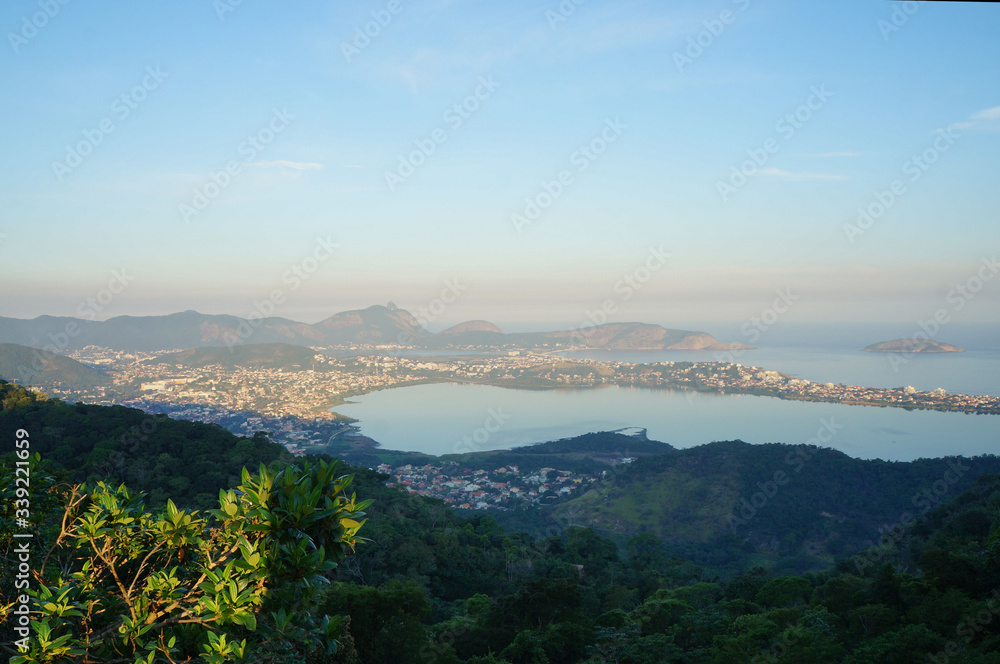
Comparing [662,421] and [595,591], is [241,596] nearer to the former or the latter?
[595,591]

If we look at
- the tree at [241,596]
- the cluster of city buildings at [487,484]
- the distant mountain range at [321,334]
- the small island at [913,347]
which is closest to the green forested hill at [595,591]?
the tree at [241,596]

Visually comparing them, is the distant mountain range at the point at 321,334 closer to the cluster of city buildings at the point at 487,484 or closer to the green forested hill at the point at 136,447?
the cluster of city buildings at the point at 487,484

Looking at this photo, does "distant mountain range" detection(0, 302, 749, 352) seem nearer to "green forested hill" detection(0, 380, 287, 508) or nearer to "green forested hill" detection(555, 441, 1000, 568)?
"green forested hill" detection(0, 380, 287, 508)

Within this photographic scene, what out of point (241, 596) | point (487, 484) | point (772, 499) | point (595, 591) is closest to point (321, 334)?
point (487, 484)

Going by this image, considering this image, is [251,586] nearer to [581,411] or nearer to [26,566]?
[26,566]

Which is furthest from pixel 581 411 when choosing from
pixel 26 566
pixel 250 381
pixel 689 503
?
pixel 26 566

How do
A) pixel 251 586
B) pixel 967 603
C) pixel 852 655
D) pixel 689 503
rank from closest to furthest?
1. pixel 251 586
2. pixel 852 655
3. pixel 967 603
4. pixel 689 503
